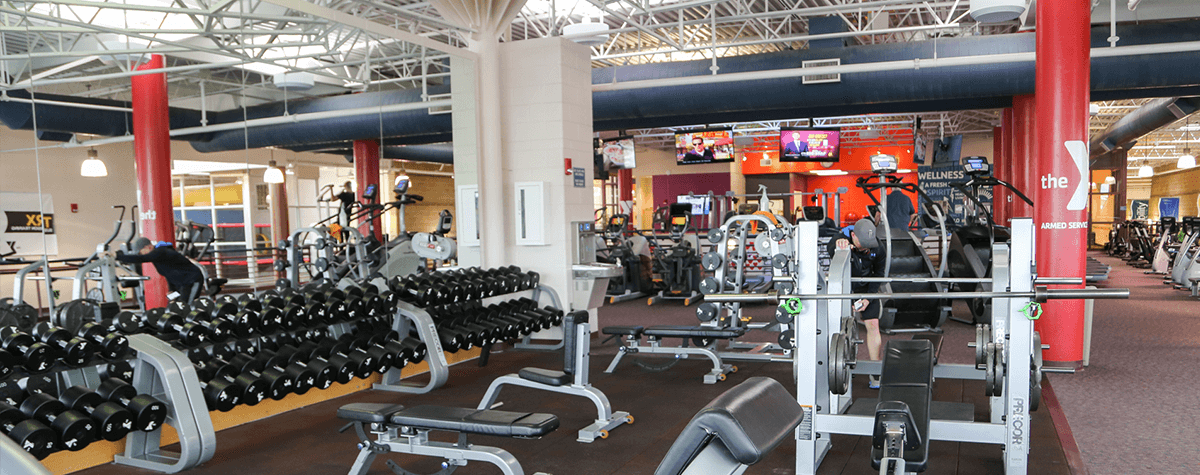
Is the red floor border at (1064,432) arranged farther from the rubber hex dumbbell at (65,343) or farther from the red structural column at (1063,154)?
the rubber hex dumbbell at (65,343)

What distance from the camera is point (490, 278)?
5.98 m

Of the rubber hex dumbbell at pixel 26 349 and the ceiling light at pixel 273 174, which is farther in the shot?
the ceiling light at pixel 273 174

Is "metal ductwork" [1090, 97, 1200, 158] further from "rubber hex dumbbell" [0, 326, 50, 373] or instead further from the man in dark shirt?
"rubber hex dumbbell" [0, 326, 50, 373]

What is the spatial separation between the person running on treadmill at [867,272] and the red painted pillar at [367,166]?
10.8ft

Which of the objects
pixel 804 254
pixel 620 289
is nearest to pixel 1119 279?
pixel 620 289

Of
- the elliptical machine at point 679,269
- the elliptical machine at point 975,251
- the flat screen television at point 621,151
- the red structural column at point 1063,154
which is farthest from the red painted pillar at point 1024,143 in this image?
the flat screen television at point 621,151

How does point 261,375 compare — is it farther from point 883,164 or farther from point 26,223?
point 883,164

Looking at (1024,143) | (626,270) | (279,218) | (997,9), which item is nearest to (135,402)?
(279,218)

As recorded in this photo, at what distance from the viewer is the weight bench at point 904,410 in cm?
266

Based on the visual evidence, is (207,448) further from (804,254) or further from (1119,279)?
(1119,279)

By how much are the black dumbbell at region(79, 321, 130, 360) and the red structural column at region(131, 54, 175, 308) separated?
0.68 meters

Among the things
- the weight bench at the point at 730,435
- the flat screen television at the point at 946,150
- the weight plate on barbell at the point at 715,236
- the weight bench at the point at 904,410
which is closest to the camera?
the weight bench at the point at 730,435

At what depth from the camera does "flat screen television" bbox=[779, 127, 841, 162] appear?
12.7 metres

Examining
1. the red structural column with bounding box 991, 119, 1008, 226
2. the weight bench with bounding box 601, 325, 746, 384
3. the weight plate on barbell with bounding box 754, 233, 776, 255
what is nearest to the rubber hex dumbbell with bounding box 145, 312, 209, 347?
the weight bench with bounding box 601, 325, 746, 384
